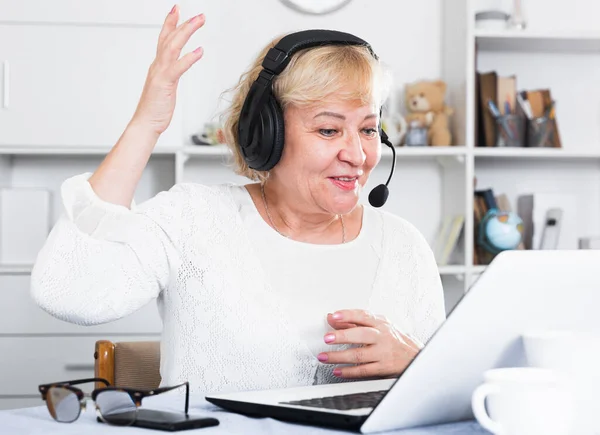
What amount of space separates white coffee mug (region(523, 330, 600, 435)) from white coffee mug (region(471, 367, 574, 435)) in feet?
0.08

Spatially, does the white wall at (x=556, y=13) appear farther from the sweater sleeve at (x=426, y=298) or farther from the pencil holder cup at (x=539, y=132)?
the sweater sleeve at (x=426, y=298)

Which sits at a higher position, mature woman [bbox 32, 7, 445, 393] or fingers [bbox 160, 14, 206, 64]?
fingers [bbox 160, 14, 206, 64]

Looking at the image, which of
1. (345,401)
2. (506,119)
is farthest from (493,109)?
(345,401)

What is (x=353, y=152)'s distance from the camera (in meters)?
1.38

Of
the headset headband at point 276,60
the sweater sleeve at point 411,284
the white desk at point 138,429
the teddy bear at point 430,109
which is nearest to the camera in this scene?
the white desk at point 138,429

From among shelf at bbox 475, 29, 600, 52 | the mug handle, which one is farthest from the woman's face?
shelf at bbox 475, 29, 600, 52

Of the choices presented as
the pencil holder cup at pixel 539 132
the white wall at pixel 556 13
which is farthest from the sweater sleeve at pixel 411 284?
the white wall at pixel 556 13

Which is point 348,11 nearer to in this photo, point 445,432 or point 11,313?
point 11,313

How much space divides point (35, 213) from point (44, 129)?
0.98ft

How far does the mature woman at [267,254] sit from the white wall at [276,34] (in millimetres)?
1498

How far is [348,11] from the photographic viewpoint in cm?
305

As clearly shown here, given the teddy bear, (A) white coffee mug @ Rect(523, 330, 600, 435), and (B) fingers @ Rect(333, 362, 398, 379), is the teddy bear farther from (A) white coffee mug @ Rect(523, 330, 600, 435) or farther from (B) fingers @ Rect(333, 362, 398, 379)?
(A) white coffee mug @ Rect(523, 330, 600, 435)

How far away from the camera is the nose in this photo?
1380mm

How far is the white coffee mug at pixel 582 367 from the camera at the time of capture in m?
0.69
